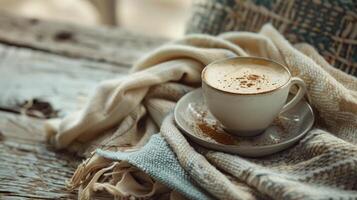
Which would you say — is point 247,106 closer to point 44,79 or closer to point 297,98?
point 297,98

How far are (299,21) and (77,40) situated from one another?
0.49 metres

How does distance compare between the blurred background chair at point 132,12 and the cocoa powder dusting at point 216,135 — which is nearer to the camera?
the cocoa powder dusting at point 216,135

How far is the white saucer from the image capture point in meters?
0.72

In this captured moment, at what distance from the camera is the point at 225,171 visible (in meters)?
0.70

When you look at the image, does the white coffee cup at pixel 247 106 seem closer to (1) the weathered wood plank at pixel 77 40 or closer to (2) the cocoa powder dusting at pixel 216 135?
(2) the cocoa powder dusting at pixel 216 135

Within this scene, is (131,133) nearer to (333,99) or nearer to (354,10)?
(333,99)

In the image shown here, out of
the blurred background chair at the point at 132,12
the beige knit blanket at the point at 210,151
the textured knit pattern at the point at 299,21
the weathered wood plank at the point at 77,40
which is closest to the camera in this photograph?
the beige knit blanket at the point at 210,151

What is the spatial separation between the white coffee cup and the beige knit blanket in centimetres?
5

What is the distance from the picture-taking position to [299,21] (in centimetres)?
97

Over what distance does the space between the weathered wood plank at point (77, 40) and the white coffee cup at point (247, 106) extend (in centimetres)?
43

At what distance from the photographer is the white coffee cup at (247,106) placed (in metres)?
0.71

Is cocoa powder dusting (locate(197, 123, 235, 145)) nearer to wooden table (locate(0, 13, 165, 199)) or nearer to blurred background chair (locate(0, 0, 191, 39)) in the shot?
wooden table (locate(0, 13, 165, 199))

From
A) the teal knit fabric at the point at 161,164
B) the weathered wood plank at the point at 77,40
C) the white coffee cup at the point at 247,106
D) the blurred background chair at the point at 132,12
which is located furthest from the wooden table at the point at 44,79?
the blurred background chair at the point at 132,12

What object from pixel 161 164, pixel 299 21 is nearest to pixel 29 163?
pixel 161 164
